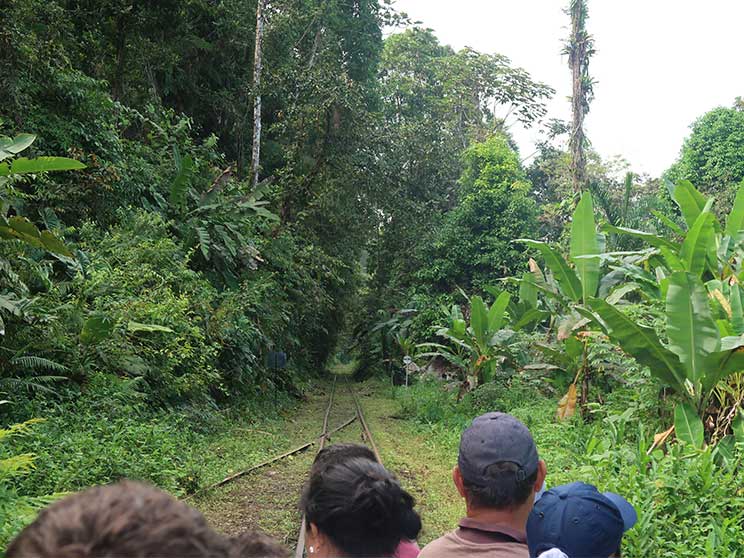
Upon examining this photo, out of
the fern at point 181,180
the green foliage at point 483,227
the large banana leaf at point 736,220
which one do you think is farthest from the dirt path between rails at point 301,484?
the green foliage at point 483,227

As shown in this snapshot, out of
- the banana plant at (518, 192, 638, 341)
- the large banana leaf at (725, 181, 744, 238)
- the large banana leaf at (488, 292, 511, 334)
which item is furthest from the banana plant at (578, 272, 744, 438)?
the large banana leaf at (488, 292, 511, 334)

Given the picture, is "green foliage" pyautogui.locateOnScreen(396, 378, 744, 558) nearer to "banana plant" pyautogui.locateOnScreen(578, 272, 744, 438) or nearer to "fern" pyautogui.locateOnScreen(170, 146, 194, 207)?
"banana plant" pyautogui.locateOnScreen(578, 272, 744, 438)

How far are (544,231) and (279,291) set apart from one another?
46.1 ft

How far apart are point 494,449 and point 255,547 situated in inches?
48.9

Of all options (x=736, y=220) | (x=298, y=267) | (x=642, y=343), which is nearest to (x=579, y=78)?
(x=298, y=267)

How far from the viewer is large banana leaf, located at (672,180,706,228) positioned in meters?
7.73

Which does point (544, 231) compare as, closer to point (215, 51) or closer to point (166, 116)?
point (215, 51)

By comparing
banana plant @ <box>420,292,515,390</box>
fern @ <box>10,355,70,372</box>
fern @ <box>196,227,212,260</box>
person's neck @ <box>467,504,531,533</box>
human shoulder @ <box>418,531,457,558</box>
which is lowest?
banana plant @ <box>420,292,515,390</box>

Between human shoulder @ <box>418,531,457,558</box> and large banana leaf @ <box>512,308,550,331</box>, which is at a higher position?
human shoulder @ <box>418,531,457,558</box>

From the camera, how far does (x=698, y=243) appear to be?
6664 mm

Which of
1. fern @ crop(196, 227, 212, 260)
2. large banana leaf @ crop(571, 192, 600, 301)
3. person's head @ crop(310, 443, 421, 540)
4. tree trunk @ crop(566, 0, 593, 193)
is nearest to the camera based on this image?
person's head @ crop(310, 443, 421, 540)

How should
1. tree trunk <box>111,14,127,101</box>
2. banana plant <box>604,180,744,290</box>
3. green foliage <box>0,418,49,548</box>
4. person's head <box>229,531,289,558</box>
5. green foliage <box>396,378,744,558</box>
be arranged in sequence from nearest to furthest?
person's head <box>229,531,289,558</box>, green foliage <box>0,418,49,548</box>, green foliage <box>396,378,744,558</box>, banana plant <box>604,180,744,290</box>, tree trunk <box>111,14,127,101</box>

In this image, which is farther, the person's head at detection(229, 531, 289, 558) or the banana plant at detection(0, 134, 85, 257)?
the banana plant at detection(0, 134, 85, 257)

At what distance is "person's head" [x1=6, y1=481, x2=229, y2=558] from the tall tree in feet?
50.9
